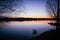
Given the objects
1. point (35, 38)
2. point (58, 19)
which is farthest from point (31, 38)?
point (58, 19)

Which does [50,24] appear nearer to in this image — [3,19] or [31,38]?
[31,38]

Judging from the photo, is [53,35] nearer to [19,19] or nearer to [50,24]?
[50,24]

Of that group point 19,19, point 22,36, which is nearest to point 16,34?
point 22,36

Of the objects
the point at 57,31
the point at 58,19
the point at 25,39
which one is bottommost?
the point at 25,39

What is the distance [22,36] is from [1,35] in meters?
0.86

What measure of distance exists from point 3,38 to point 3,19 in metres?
0.72

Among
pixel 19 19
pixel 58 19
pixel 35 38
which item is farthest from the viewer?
pixel 19 19

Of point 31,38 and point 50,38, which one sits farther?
point 31,38

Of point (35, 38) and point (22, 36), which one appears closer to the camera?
point (35, 38)

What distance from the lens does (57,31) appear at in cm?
636

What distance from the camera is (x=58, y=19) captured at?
635 centimetres

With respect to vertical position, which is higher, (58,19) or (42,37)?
(58,19)

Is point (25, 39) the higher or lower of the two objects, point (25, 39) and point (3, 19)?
the lower

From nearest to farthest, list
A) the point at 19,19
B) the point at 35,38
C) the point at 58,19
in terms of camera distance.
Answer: the point at 58,19 < the point at 35,38 < the point at 19,19
